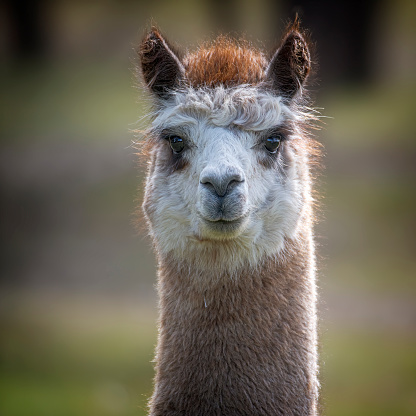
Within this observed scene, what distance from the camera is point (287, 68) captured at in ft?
13.3

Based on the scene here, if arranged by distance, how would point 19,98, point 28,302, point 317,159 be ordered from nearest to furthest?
point 317,159 → point 28,302 → point 19,98

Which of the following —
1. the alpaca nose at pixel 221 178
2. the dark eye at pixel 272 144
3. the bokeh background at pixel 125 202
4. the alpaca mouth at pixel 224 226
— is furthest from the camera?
the bokeh background at pixel 125 202

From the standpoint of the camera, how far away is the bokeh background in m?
9.52

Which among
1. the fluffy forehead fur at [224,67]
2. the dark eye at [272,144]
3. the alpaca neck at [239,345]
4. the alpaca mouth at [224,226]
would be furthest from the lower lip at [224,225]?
the fluffy forehead fur at [224,67]

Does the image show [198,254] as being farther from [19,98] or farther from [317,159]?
[19,98]

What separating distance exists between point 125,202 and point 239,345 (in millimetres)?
11639

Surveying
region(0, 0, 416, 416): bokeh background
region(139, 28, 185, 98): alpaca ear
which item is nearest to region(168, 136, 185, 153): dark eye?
region(139, 28, 185, 98): alpaca ear

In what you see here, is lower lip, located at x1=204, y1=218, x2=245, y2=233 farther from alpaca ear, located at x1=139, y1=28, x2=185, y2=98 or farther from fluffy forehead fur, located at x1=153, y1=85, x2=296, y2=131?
alpaca ear, located at x1=139, y1=28, x2=185, y2=98

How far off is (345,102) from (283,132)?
1535 centimetres

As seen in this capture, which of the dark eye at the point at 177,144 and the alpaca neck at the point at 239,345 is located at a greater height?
the dark eye at the point at 177,144

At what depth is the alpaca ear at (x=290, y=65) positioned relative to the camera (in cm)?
399

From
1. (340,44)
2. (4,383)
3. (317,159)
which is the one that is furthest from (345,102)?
(317,159)

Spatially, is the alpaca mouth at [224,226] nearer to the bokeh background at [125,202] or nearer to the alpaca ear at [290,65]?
the alpaca ear at [290,65]

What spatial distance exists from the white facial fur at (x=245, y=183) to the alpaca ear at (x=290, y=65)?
0.12 meters
